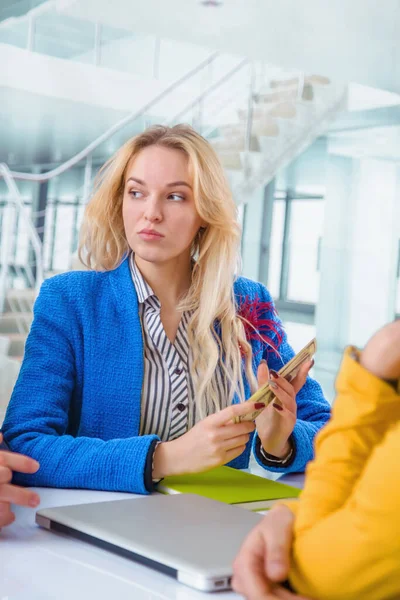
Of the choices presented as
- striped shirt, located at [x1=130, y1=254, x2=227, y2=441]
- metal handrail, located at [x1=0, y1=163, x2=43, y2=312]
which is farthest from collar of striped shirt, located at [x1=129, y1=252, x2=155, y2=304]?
metal handrail, located at [x1=0, y1=163, x2=43, y2=312]

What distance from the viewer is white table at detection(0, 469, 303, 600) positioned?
0.81 metres

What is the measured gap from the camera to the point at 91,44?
21.7ft

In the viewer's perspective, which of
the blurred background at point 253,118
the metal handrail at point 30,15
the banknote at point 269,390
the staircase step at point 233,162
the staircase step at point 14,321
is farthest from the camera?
the staircase step at point 233,162

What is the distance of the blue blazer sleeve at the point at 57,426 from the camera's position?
127 cm

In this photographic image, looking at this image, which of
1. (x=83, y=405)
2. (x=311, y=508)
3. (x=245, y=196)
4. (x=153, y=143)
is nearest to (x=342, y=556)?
(x=311, y=508)

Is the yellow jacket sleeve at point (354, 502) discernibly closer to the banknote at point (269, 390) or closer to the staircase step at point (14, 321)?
the banknote at point (269, 390)

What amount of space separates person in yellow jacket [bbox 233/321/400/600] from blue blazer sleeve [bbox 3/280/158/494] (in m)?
0.58

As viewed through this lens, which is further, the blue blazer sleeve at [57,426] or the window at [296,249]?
the window at [296,249]

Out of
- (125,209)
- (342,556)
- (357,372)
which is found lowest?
(342,556)

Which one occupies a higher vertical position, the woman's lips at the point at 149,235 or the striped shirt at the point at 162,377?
the woman's lips at the point at 149,235

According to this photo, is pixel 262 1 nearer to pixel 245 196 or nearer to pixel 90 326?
pixel 245 196

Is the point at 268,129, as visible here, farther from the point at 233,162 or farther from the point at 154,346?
the point at 154,346

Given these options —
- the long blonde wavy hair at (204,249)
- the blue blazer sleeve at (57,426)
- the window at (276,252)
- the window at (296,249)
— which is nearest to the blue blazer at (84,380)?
the blue blazer sleeve at (57,426)

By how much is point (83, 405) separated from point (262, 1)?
371cm
